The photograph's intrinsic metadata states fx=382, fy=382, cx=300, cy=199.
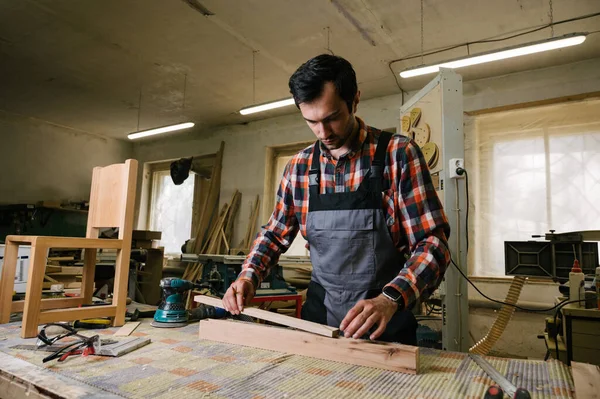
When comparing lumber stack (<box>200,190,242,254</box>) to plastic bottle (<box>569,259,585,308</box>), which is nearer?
plastic bottle (<box>569,259,585,308</box>)

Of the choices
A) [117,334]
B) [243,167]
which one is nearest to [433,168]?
[117,334]

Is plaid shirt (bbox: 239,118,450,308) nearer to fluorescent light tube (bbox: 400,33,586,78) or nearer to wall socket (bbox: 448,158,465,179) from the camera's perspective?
wall socket (bbox: 448,158,465,179)

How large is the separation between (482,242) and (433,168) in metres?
2.41

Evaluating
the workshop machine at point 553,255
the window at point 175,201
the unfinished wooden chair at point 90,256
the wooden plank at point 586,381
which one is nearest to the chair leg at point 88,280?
the unfinished wooden chair at point 90,256

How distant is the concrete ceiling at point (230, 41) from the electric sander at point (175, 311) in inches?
119

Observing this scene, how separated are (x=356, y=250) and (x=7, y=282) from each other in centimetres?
146

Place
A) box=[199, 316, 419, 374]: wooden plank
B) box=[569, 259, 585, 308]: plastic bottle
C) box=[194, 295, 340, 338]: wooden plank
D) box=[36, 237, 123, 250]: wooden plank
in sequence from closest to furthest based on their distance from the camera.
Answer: box=[199, 316, 419, 374]: wooden plank → box=[194, 295, 340, 338]: wooden plank → box=[36, 237, 123, 250]: wooden plank → box=[569, 259, 585, 308]: plastic bottle

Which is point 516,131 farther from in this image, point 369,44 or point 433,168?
point 433,168

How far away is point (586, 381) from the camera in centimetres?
84

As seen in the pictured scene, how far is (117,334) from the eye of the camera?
1424 mm

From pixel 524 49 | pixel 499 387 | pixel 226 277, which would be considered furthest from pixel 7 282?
pixel 524 49

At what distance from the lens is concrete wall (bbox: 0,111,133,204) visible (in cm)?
698

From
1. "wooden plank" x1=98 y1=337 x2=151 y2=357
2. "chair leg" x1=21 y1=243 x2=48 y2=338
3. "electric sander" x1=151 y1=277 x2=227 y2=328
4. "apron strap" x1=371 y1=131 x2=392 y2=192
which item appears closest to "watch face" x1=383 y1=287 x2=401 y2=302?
"apron strap" x1=371 y1=131 x2=392 y2=192

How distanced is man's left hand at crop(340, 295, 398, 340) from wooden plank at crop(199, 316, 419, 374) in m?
0.03
